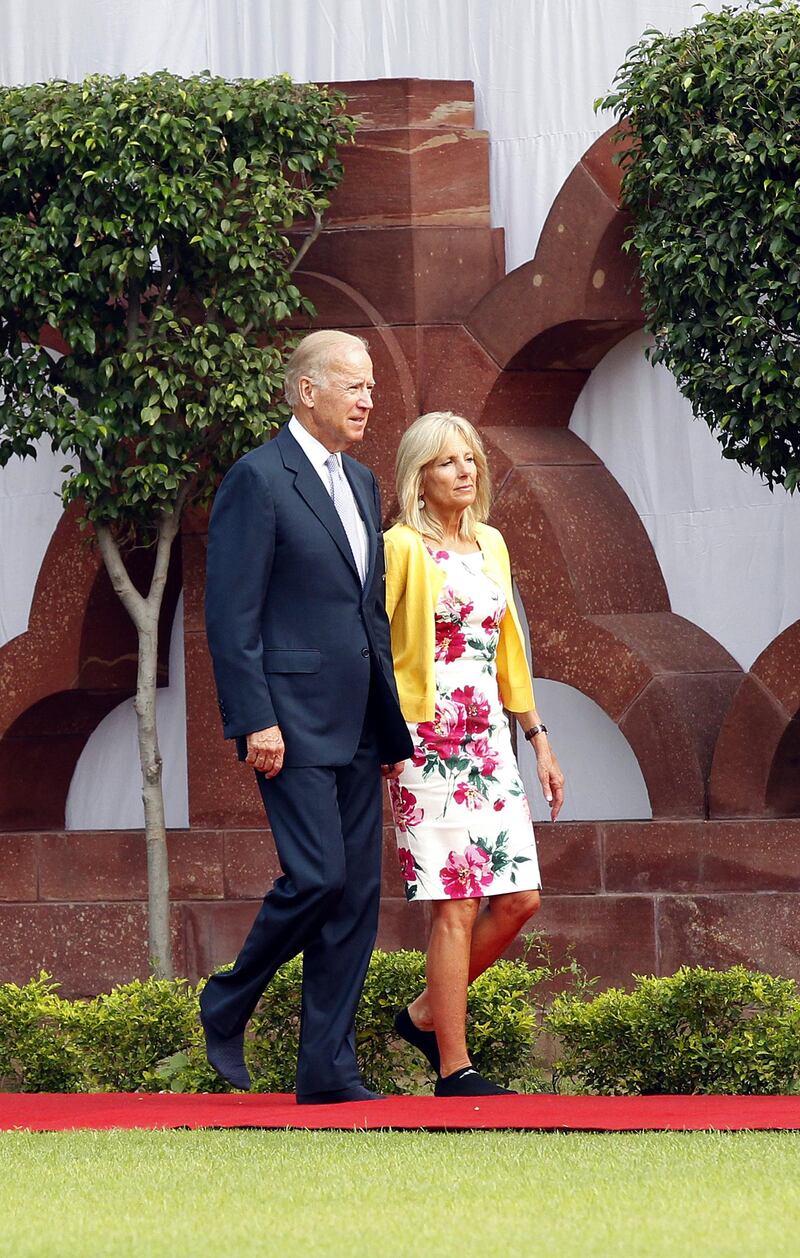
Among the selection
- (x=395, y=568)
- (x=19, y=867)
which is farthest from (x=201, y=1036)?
(x=19, y=867)

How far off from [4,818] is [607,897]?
3089mm

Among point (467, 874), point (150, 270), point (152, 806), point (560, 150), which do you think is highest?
point (560, 150)

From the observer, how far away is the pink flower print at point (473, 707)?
253 inches

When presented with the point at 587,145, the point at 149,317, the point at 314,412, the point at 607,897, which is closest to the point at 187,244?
the point at 149,317

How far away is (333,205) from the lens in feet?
31.1

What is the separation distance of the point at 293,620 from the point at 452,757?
0.67 metres

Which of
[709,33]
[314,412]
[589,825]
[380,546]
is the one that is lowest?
[589,825]

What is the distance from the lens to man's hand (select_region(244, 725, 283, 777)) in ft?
19.5

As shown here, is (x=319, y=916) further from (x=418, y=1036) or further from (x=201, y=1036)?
(x=201, y=1036)

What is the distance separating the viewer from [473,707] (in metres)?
6.43

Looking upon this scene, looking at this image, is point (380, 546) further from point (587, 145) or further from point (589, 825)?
point (587, 145)

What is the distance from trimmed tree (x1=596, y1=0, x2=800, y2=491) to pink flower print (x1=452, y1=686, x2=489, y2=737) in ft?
6.20

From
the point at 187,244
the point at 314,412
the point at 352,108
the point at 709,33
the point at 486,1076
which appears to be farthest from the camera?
the point at 352,108

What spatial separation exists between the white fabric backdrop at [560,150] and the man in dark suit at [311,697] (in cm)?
328
